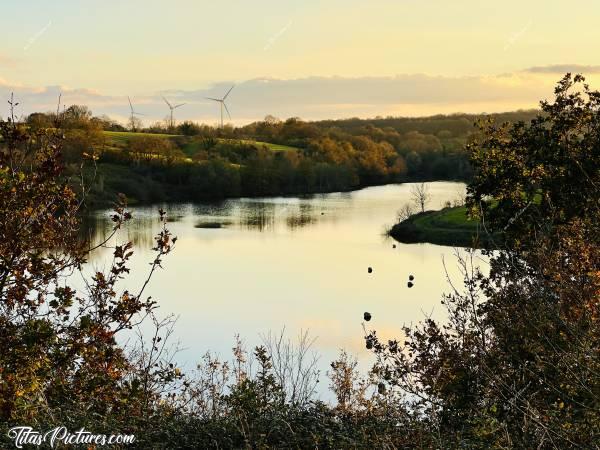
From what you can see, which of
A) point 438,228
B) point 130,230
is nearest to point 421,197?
point 438,228

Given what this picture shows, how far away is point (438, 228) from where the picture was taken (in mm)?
61344

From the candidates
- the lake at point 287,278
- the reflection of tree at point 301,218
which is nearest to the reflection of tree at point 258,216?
the lake at point 287,278

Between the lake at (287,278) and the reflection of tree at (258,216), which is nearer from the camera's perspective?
the lake at (287,278)

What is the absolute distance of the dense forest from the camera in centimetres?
10500

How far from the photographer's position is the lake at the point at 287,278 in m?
29.4

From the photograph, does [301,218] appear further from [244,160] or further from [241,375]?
[241,375]

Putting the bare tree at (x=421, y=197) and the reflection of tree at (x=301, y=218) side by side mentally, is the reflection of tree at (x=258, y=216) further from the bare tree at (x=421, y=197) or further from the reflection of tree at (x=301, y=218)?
the bare tree at (x=421, y=197)

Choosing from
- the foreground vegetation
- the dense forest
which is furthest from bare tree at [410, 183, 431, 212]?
the foreground vegetation

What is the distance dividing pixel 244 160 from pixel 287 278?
286 ft

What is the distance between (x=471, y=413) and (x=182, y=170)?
343 feet

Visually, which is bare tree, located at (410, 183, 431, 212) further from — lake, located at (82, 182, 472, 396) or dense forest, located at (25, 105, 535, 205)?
dense forest, located at (25, 105, 535, 205)

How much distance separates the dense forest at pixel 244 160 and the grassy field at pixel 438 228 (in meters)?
40.4

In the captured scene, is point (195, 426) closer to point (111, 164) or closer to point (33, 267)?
point (33, 267)

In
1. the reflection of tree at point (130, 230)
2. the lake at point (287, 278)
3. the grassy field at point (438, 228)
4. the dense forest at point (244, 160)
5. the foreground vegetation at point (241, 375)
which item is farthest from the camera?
the dense forest at point (244, 160)
